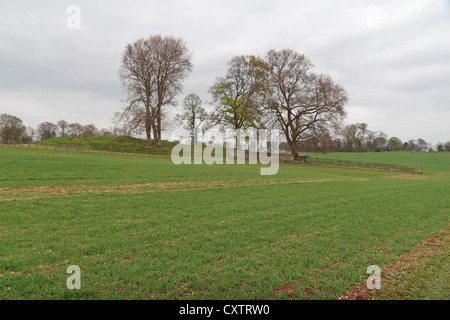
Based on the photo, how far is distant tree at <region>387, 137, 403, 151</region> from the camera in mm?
130125

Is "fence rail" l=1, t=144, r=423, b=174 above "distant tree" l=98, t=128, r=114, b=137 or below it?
below

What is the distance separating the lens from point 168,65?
149 feet

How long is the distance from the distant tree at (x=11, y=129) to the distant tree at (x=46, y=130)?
13.8 meters

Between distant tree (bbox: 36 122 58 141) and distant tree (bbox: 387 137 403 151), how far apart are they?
157 meters

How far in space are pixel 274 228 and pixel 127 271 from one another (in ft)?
14.8

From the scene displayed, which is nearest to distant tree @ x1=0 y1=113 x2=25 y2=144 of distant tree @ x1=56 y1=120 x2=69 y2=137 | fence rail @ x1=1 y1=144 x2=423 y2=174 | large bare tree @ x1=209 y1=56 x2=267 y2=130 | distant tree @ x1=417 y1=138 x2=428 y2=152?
distant tree @ x1=56 y1=120 x2=69 y2=137

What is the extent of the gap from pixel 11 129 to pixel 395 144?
16146cm

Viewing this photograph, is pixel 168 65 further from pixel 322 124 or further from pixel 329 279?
pixel 329 279

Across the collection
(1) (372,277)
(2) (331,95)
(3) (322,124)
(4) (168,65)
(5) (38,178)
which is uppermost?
(4) (168,65)

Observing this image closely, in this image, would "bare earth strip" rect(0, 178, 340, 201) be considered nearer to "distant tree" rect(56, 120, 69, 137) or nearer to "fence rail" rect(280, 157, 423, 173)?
"fence rail" rect(280, 157, 423, 173)

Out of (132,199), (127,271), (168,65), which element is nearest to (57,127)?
(168,65)

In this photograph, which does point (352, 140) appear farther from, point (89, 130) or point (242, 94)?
point (89, 130)

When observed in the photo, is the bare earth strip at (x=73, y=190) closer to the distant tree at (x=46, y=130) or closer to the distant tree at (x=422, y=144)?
the distant tree at (x=46, y=130)

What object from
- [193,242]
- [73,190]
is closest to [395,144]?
[73,190]
